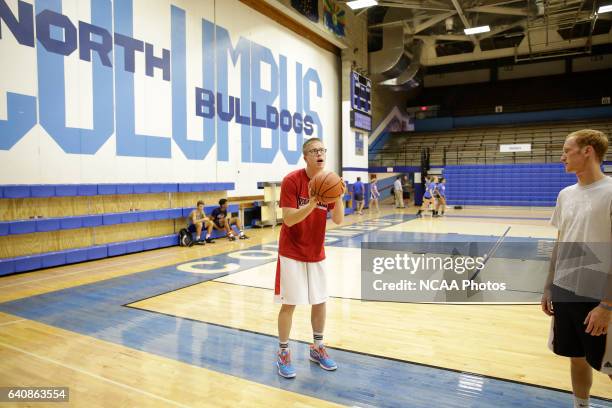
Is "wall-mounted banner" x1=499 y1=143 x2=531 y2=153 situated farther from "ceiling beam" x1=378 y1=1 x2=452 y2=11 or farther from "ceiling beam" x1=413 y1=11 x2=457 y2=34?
"ceiling beam" x1=378 y1=1 x2=452 y2=11

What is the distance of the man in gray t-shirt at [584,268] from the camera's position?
74.5 inches

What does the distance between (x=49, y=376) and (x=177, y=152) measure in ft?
22.0

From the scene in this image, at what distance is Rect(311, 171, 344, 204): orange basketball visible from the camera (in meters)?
2.60

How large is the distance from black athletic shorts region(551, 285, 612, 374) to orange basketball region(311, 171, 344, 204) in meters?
1.27

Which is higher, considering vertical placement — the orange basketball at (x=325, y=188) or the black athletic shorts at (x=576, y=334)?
the orange basketball at (x=325, y=188)

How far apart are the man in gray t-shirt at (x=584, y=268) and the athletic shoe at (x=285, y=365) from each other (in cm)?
155

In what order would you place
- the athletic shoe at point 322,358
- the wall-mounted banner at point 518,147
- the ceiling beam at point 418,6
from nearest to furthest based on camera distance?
the athletic shoe at point 322,358
the ceiling beam at point 418,6
the wall-mounted banner at point 518,147

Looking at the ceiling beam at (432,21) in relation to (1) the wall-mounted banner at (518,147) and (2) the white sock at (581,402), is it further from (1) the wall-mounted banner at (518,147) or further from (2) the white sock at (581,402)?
(2) the white sock at (581,402)

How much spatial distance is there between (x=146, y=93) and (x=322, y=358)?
Answer: 22.9 ft

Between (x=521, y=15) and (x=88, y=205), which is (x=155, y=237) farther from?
(x=521, y=15)

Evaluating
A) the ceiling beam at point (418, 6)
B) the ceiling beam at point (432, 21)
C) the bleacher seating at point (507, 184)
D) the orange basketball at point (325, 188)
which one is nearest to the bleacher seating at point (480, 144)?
the bleacher seating at point (507, 184)

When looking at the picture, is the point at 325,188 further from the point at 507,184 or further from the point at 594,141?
the point at 507,184

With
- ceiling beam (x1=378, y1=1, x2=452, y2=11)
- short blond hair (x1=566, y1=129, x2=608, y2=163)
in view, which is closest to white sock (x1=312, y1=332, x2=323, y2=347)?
short blond hair (x1=566, y1=129, x2=608, y2=163)

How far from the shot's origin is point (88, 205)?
23.5 feet
